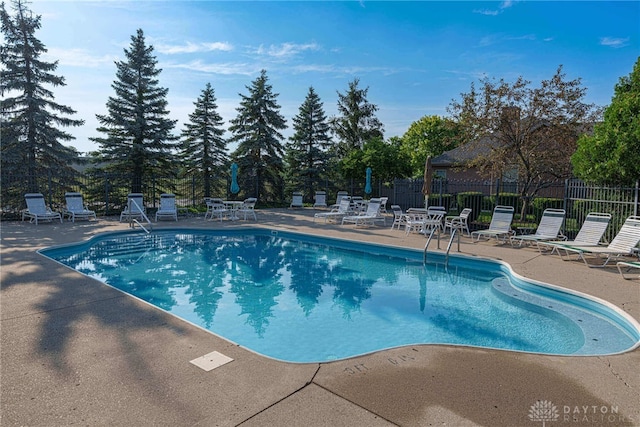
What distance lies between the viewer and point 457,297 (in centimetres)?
671

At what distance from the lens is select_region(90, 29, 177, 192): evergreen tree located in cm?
1706

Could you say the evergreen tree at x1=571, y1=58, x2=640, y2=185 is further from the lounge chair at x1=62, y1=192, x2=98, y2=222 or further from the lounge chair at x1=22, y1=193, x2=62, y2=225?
the lounge chair at x1=22, y1=193, x2=62, y2=225

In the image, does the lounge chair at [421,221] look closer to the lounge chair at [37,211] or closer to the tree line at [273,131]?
the tree line at [273,131]

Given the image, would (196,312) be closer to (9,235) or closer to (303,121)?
(9,235)

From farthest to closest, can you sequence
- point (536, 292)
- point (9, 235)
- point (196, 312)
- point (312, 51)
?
1. point (312, 51)
2. point (9, 235)
3. point (536, 292)
4. point (196, 312)

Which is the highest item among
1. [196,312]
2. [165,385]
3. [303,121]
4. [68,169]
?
[303,121]

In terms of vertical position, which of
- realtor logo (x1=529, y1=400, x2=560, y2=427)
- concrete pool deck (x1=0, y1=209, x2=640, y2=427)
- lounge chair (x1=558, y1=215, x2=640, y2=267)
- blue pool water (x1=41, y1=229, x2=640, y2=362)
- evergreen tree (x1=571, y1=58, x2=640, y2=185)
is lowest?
blue pool water (x1=41, y1=229, x2=640, y2=362)

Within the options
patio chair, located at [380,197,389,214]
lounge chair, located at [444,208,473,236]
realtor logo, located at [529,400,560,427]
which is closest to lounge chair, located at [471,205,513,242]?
lounge chair, located at [444,208,473,236]

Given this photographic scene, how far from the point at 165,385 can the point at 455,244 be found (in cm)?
841

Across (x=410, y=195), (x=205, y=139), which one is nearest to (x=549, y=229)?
(x=410, y=195)

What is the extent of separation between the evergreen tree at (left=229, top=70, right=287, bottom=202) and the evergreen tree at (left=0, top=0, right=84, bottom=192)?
8.94 metres

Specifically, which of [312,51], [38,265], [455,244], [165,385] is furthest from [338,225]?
[165,385]

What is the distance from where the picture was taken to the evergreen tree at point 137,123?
17062 millimetres

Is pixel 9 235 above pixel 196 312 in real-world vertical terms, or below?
above
